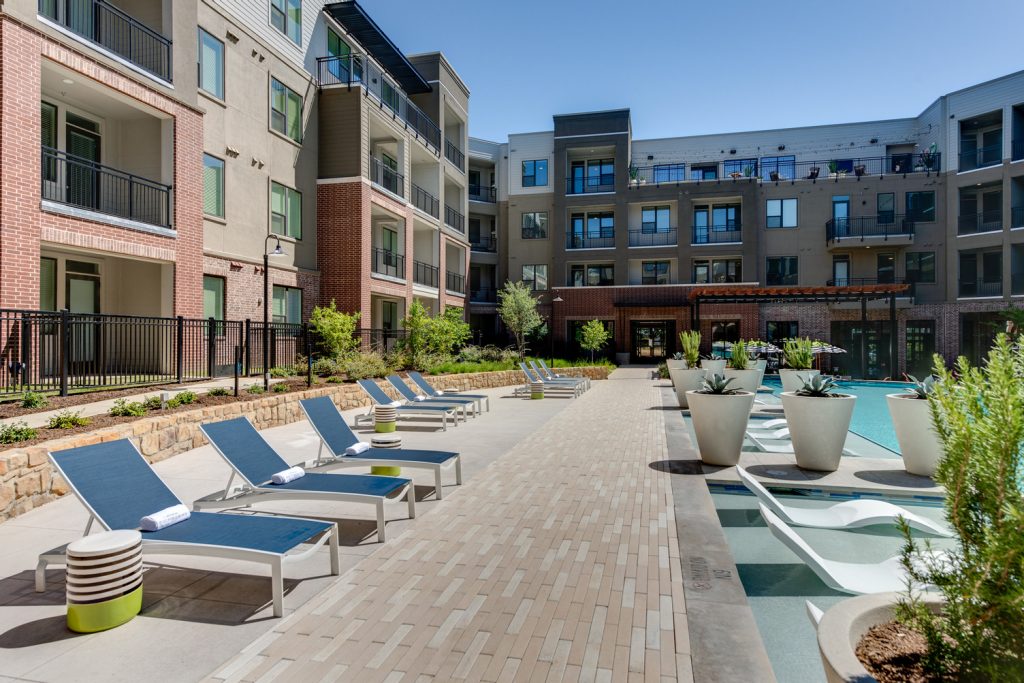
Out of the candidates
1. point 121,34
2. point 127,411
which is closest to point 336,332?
point 127,411

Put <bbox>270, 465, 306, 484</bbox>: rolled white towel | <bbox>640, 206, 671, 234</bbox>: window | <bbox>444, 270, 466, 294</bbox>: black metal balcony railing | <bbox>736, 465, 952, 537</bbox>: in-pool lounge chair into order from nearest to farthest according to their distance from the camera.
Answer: <bbox>736, 465, 952, 537</bbox>: in-pool lounge chair, <bbox>270, 465, 306, 484</bbox>: rolled white towel, <bbox>444, 270, 466, 294</bbox>: black metal balcony railing, <bbox>640, 206, 671, 234</bbox>: window

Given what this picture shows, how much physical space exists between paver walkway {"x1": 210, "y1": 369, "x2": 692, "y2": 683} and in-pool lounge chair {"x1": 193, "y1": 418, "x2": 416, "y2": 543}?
0.43m

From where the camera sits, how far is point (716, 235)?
115 ft

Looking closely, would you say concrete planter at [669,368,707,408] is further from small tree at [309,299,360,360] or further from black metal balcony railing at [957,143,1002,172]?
black metal balcony railing at [957,143,1002,172]

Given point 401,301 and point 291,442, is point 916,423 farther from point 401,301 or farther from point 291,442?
point 401,301

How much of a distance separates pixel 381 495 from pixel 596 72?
54.6 ft

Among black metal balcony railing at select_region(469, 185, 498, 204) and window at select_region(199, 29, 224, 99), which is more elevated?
black metal balcony railing at select_region(469, 185, 498, 204)

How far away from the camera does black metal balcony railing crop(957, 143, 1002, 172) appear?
1237 inches

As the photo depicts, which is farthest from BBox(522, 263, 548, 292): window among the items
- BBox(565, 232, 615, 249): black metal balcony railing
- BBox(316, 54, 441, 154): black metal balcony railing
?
BBox(316, 54, 441, 154): black metal balcony railing

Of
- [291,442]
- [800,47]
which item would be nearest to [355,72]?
[800,47]

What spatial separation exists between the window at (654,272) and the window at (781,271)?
19.6 ft

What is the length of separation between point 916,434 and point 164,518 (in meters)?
7.95

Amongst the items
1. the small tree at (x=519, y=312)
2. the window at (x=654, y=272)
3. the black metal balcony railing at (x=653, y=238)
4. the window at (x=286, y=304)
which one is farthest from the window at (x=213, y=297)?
the window at (x=654, y=272)

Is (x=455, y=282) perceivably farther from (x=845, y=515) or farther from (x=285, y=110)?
(x=845, y=515)
